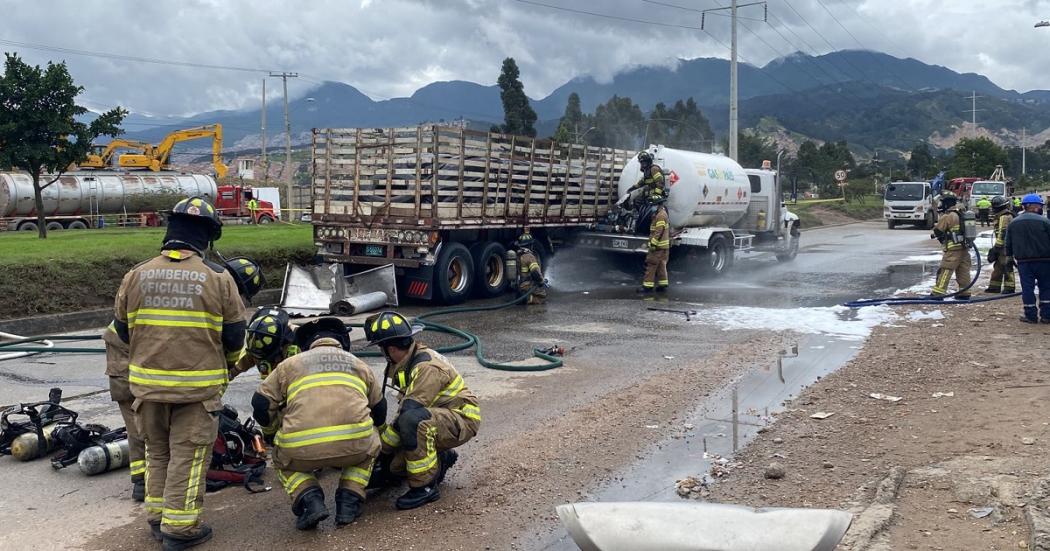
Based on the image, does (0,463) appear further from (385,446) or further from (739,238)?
(739,238)

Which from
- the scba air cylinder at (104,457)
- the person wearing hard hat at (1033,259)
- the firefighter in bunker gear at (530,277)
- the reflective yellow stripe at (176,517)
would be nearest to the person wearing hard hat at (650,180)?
the firefighter in bunker gear at (530,277)

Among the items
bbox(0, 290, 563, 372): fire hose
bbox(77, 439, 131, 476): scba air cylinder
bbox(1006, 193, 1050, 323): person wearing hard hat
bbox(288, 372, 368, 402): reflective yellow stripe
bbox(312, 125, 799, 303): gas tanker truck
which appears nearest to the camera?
bbox(288, 372, 368, 402): reflective yellow stripe

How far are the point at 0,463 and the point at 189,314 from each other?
260cm

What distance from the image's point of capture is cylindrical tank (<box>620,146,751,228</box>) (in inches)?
659

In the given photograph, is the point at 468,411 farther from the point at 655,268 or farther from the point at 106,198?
the point at 106,198

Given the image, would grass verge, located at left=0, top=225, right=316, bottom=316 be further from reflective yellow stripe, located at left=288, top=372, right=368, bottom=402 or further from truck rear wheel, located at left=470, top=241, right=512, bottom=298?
reflective yellow stripe, located at left=288, top=372, right=368, bottom=402

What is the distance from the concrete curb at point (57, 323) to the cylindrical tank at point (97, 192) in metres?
22.5

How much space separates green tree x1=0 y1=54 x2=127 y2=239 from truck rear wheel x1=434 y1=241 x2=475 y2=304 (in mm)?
10277

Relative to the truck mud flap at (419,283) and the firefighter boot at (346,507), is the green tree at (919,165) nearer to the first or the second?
the truck mud flap at (419,283)

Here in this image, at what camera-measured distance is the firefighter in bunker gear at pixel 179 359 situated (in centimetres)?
413

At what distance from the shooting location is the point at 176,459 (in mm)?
4180

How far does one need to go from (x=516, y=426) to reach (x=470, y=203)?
7.50 m

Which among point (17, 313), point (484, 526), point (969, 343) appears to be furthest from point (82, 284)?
point (969, 343)

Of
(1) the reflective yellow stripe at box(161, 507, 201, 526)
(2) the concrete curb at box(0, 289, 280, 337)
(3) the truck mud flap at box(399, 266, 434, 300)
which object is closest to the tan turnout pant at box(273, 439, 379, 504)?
(1) the reflective yellow stripe at box(161, 507, 201, 526)
